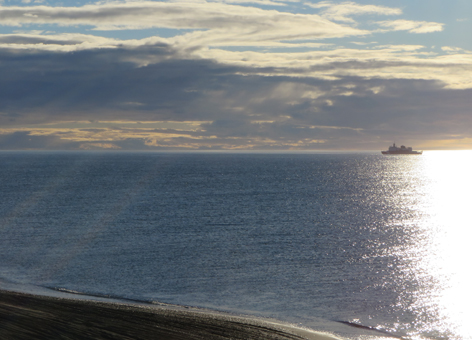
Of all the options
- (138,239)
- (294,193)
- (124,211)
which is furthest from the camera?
(294,193)

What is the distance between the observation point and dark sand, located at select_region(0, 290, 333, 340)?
2017 centimetres

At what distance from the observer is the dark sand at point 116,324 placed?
20172 mm

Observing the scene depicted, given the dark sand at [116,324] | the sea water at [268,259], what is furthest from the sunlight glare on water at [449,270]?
the dark sand at [116,324]

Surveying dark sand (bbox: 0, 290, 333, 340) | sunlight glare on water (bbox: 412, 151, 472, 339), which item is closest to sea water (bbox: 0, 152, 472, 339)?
sunlight glare on water (bbox: 412, 151, 472, 339)

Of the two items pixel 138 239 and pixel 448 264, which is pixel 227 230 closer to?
pixel 138 239

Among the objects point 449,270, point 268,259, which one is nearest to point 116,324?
point 268,259

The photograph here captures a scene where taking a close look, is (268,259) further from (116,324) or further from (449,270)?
(116,324)

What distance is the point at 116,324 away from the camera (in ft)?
71.2

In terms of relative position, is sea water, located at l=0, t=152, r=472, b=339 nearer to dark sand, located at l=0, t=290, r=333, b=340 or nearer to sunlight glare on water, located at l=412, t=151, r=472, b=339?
sunlight glare on water, located at l=412, t=151, r=472, b=339

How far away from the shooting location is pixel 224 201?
89.1 m

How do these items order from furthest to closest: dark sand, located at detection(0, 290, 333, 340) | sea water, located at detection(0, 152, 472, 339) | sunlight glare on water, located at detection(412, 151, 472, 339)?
1. sea water, located at detection(0, 152, 472, 339)
2. sunlight glare on water, located at detection(412, 151, 472, 339)
3. dark sand, located at detection(0, 290, 333, 340)

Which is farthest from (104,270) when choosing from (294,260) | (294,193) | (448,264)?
(294,193)

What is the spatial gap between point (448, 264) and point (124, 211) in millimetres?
49696

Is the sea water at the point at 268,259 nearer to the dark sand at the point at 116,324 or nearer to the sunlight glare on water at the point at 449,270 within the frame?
the sunlight glare on water at the point at 449,270
